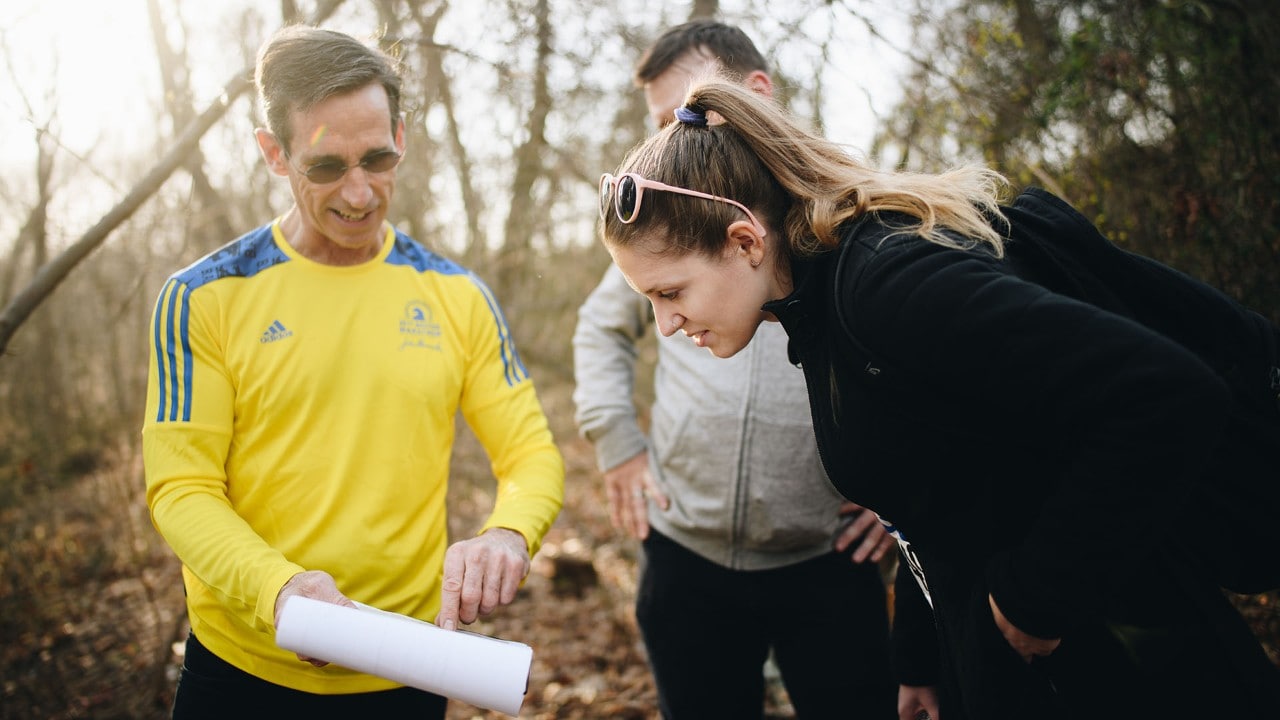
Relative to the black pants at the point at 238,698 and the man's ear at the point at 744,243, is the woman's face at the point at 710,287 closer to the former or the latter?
the man's ear at the point at 744,243

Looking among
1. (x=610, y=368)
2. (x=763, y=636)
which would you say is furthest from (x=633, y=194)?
(x=763, y=636)

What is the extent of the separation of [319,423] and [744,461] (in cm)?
119

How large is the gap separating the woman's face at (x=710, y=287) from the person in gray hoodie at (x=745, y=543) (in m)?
0.66

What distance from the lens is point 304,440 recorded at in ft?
6.05

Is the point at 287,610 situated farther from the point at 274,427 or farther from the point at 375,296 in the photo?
the point at 375,296

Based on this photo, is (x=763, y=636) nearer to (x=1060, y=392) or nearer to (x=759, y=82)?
(x=1060, y=392)

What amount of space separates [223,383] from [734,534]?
1450 mm

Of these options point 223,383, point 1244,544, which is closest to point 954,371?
point 1244,544

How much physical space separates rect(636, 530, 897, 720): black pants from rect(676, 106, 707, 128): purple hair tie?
1358 millimetres

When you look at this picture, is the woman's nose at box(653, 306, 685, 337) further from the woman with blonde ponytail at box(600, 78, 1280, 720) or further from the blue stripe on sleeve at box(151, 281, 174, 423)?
the blue stripe on sleeve at box(151, 281, 174, 423)

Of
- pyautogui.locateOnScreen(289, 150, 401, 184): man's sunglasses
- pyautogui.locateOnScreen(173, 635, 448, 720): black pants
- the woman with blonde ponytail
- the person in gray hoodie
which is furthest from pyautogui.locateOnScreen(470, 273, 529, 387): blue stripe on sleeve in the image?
pyautogui.locateOnScreen(173, 635, 448, 720): black pants

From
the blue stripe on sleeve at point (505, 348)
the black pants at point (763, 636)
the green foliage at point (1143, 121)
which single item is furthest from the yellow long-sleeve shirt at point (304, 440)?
the green foliage at point (1143, 121)

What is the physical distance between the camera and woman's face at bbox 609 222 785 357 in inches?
60.8

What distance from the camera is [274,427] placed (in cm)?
183
